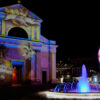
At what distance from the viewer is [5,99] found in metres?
15.7

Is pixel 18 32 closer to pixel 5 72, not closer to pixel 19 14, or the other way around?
pixel 19 14

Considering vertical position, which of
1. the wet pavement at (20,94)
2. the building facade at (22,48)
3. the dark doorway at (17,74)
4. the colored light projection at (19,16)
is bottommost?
the wet pavement at (20,94)

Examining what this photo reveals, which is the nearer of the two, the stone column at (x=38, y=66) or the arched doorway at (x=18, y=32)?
the arched doorway at (x=18, y=32)

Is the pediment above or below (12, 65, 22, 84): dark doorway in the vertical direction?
above

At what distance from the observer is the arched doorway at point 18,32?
3575cm

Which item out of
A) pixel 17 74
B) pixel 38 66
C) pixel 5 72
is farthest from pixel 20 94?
pixel 17 74

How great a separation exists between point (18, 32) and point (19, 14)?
3192mm

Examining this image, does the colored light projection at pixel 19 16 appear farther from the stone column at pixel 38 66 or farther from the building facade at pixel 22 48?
the stone column at pixel 38 66

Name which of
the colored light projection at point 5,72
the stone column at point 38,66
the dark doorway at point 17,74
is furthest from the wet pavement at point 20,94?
the dark doorway at point 17,74

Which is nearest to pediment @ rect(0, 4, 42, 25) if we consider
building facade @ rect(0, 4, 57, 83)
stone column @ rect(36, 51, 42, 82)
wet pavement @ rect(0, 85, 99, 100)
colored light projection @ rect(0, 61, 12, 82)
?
building facade @ rect(0, 4, 57, 83)

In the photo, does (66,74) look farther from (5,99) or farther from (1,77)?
(5,99)

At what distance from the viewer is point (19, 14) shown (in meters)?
36.2

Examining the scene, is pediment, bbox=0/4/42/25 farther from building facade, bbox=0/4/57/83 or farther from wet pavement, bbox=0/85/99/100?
wet pavement, bbox=0/85/99/100

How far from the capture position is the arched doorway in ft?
117
